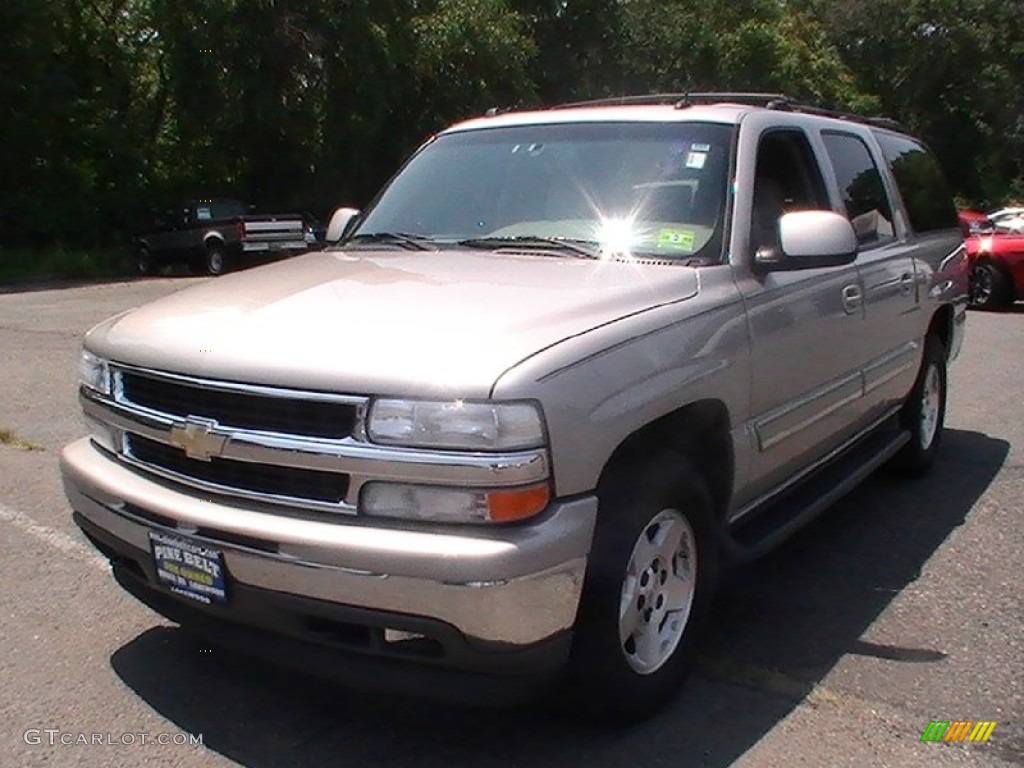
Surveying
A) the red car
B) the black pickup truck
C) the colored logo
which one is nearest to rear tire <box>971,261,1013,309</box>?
the red car

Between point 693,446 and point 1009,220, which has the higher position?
point 693,446

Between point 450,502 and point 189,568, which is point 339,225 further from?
point 450,502

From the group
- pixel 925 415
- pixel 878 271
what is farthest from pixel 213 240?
pixel 878 271

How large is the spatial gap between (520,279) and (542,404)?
0.87m

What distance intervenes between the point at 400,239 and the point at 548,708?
198 centimetres

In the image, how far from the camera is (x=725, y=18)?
3734 centimetres

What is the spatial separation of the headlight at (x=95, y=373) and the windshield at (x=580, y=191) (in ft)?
4.42

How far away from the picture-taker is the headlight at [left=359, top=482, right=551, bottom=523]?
9.58 feet

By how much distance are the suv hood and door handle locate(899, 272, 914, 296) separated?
7.04 ft

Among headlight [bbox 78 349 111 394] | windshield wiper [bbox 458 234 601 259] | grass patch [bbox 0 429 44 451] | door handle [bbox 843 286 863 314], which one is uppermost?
windshield wiper [bbox 458 234 601 259]

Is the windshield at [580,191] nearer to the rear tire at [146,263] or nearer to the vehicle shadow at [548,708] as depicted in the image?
the vehicle shadow at [548,708]

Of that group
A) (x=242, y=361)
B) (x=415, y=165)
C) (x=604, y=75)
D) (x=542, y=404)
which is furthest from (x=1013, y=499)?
(x=604, y=75)

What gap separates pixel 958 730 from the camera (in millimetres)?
3547

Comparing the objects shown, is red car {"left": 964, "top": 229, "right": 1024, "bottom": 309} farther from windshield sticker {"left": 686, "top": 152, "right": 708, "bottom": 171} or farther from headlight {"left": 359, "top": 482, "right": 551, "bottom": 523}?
headlight {"left": 359, "top": 482, "right": 551, "bottom": 523}
